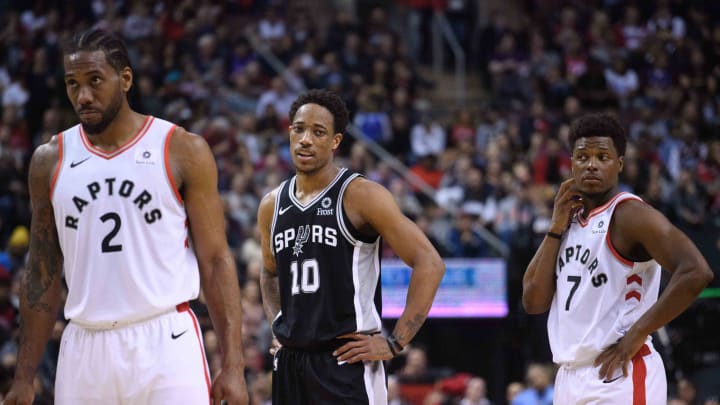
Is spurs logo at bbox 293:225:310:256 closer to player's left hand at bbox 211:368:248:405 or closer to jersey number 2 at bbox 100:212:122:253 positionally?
player's left hand at bbox 211:368:248:405

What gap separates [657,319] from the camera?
5.33m

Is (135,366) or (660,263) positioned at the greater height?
(660,263)

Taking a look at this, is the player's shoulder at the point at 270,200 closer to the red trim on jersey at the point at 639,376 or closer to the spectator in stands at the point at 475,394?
the red trim on jersey at the point at 639,376

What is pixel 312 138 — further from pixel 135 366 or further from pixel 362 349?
pixel 135 366

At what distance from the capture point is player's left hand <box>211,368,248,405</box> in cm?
452

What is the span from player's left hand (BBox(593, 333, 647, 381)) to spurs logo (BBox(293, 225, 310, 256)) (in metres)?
1.66

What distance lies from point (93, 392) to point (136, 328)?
321 mm

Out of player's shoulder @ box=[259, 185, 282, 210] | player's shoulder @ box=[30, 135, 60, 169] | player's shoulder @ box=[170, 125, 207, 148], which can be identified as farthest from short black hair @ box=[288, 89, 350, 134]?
player's shoulder @ box=[30, 135, 60, 169]

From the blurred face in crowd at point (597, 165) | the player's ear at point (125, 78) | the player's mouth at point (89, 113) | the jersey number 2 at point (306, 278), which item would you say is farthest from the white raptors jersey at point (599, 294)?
the player's mouth at point (89, 113)

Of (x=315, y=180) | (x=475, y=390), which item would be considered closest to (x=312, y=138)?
(x=315, y=180)

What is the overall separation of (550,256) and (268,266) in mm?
1583

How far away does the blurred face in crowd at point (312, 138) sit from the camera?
5555mm

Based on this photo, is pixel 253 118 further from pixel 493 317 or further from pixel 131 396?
pixel 131 396

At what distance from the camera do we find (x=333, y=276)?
543 cm
